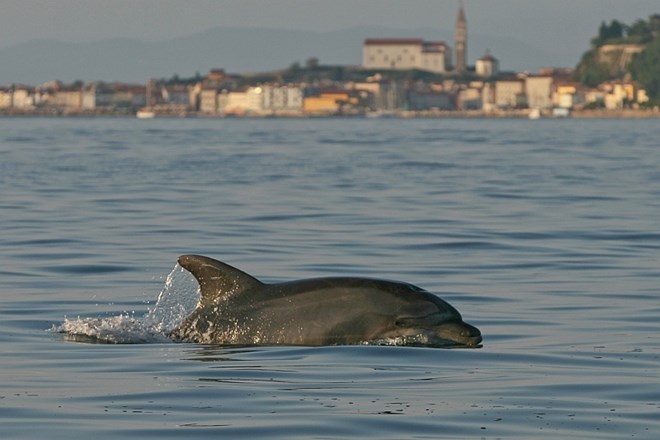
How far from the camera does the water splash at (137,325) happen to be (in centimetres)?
1360

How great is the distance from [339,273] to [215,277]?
19.8ft

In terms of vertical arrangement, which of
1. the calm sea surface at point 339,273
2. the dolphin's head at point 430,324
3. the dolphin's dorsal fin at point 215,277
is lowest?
the calm sea surface at point 339,273

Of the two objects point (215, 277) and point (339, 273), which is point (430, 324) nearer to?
point (215, 277)

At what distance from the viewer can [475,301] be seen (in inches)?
637

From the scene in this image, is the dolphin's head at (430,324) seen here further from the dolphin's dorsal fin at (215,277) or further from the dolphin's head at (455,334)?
the dolphin's dorsal fin at (215,277)

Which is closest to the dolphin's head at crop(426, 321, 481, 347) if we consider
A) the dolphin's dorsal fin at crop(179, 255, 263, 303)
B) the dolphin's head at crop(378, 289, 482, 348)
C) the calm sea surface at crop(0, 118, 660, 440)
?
the dolphin's head at crop(378, 289, 482, 348)

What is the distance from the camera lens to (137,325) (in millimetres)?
14281

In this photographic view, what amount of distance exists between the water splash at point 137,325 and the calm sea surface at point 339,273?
0.05 m

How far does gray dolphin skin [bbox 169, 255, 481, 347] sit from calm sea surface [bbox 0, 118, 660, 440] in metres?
0.15

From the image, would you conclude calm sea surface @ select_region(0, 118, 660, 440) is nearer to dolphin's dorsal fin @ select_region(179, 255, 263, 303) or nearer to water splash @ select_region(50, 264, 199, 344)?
water splash @ select_region(50, 264, 199, 344)

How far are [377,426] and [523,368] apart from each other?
8.53 ft

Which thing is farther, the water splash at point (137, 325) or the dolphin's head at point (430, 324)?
the water splash at point (137, 325)

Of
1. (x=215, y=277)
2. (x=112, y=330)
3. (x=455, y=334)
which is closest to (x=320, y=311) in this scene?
(x=215, y=277)

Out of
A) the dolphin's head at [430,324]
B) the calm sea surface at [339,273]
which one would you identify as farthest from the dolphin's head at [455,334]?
the calm sea surface at [339,273]
